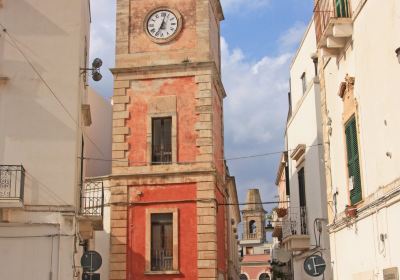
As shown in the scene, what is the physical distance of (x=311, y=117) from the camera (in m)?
20.0

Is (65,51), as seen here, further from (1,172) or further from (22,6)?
(1,172)

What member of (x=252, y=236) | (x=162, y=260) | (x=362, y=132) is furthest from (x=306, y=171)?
(x=252, y=236)

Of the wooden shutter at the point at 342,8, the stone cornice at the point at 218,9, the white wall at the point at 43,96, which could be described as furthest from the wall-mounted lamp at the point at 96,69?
the stone cornice at the point at 218,9

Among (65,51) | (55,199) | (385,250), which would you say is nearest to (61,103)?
(65,51)

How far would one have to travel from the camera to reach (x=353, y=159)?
12.1 metres

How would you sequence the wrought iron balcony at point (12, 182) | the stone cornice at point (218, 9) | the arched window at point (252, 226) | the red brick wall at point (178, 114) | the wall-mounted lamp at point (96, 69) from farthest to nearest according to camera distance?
the arched window at point (252, 226), the stone cornice at point (218, 9), the red brick wall at point (178, 114), the wall-mounted lamp at point (96, 69), the wrought iron balcony at point (12, 182)

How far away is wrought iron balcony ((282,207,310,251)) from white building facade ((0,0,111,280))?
290 inches

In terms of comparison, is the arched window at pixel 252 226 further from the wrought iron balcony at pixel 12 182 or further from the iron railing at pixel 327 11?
the wrought iron balcony at pixel 12 182

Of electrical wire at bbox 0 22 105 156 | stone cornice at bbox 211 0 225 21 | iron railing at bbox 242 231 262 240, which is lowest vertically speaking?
electrical wire at bbox 0 22 105 156

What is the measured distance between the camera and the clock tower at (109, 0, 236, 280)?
21672mm

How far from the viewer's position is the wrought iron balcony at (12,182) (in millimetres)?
13578

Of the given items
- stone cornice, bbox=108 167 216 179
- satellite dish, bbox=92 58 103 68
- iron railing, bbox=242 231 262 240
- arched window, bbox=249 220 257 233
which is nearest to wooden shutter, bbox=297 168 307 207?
stone cornice, bbox=108 167 216 179

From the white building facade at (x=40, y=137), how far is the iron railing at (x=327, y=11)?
563cm

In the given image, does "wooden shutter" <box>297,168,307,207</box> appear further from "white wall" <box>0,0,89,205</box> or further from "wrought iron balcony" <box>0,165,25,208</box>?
"wrought iron balcony" <box>0,165,25,208</box>
